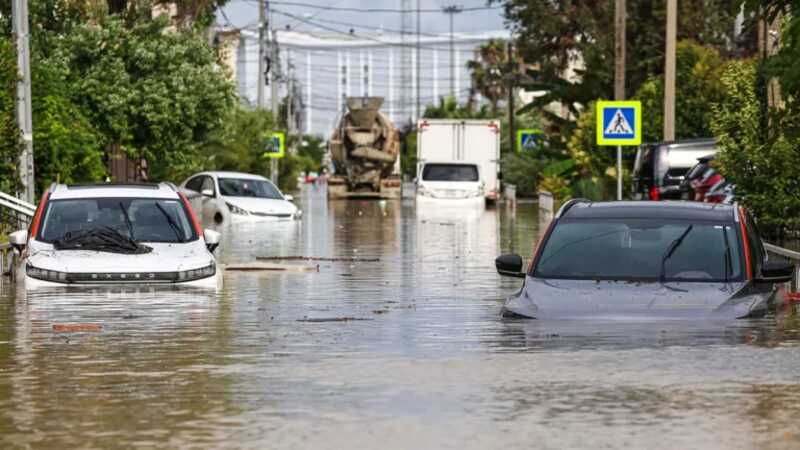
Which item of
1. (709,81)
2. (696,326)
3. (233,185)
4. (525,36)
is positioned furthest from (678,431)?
(525,36)

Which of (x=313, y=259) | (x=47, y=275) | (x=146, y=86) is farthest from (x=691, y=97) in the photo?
(x=47, y=275)

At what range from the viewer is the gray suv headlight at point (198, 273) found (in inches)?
783

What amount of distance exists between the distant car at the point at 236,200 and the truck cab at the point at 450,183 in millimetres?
14252

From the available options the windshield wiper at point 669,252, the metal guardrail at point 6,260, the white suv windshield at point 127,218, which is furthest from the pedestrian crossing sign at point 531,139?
the windshield wiper at point 669,252

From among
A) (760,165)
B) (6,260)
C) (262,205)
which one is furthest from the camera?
(262,205)

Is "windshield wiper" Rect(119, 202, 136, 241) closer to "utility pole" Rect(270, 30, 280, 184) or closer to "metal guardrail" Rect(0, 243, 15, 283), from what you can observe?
"metal guardrail" Rect(0, 243, 15, 283)

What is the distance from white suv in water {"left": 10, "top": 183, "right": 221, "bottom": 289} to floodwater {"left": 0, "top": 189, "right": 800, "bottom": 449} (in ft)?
0.77

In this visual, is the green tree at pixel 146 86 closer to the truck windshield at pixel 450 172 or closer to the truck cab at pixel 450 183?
the truck cab at pixel 450 183

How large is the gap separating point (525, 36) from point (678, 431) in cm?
6587

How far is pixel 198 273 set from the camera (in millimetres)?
20094

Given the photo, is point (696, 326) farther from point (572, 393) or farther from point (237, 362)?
point (237, 362)

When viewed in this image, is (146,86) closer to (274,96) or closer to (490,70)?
(274,96)

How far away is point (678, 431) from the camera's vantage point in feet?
33.4

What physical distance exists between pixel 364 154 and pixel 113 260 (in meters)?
58.1
